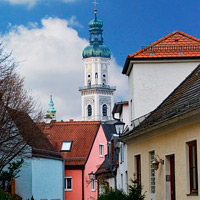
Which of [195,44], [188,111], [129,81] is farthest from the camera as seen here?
[129,81]

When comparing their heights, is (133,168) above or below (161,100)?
below

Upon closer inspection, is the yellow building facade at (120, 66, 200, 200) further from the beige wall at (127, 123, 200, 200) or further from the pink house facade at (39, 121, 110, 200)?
the pink house facade at (39, 121, 110, 200)

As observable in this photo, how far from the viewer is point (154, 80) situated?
2592 cm

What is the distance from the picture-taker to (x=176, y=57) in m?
25.6

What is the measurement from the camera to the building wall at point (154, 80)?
25750 mm

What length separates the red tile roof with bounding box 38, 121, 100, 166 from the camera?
56219 millimetres

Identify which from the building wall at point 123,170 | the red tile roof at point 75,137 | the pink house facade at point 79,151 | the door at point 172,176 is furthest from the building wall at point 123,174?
the red tile roof at point 75,137

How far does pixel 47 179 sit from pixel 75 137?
12.6 metres

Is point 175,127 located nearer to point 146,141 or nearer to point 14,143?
point 146,141

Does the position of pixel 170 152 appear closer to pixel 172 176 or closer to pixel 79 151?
pixel 172 176

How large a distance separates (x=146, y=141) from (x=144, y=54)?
217 inches

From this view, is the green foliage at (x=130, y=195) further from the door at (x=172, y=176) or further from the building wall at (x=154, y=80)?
the building wall at (x=154, y=80)

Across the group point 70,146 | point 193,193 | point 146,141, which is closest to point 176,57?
point 146,141

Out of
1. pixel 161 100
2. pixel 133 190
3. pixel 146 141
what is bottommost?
pixel 133 190
